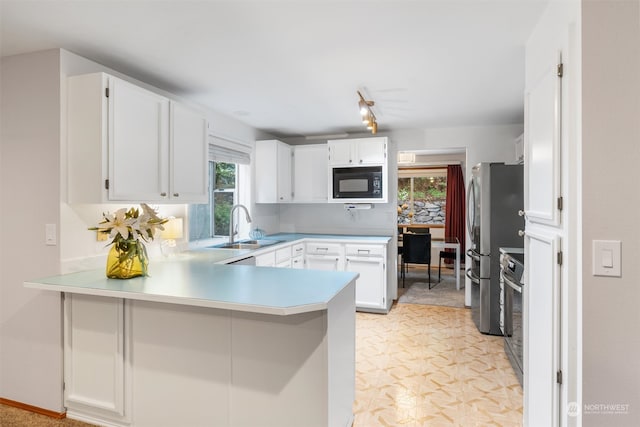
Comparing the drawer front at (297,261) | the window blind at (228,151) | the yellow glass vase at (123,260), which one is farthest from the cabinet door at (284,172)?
the yellow glass vase at (123,260)

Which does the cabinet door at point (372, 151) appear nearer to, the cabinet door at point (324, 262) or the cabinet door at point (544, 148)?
the cabinet door at point (324, 262)

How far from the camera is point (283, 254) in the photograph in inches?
153

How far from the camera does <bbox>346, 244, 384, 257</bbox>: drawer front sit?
4.18 m

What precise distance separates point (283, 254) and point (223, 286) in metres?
2.06

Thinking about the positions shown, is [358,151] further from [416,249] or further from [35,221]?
[35,221]

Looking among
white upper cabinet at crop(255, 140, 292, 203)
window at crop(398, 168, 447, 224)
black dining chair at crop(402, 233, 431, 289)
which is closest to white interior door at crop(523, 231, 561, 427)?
white upper cabinet at crop(255, 140, 292, 203)

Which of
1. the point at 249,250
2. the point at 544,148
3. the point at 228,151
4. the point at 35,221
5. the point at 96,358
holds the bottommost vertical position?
the point at 96,358

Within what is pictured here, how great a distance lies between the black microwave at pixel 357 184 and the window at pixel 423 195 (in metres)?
2.95

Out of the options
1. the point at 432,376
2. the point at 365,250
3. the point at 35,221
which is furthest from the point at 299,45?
the point at 365,250

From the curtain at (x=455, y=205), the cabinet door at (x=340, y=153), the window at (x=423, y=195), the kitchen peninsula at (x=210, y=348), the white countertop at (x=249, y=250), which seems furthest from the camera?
the window at (x=423, y=195)

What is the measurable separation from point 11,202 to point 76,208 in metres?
0.46

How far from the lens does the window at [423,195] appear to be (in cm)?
727
